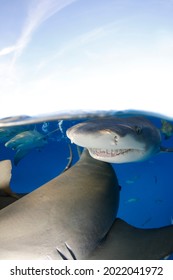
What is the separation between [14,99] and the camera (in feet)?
16.9

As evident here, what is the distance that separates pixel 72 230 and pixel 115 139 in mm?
1436

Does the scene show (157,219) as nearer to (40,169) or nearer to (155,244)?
(40,169)

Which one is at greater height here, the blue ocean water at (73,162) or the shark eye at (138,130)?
the shark eye at (138,130)

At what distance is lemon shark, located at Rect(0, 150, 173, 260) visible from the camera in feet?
7.98

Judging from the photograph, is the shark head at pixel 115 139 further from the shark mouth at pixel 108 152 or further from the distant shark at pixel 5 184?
the distant shark at pixel 5 184

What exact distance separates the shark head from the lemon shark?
64cm

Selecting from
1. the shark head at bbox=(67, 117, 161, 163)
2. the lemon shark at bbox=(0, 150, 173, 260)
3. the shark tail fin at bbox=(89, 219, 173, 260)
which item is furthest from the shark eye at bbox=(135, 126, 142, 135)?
the shark tail fin at bbox=(89, 219, 173, 260)

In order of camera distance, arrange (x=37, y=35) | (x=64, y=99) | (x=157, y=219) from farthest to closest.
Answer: (x=157, y=219)
(x=64, y=99)
(x=37, y=35)

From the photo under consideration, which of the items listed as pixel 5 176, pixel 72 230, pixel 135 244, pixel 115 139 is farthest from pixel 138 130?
pixel 5 176

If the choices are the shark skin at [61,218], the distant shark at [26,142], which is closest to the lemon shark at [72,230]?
the shark skin at [61,218]

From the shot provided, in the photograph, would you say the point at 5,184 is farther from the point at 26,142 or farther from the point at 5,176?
the point at 26,142

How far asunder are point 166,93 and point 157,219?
56.1 feet

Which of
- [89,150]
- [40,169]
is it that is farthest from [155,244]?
[40,169]

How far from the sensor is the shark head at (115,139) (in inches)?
138
